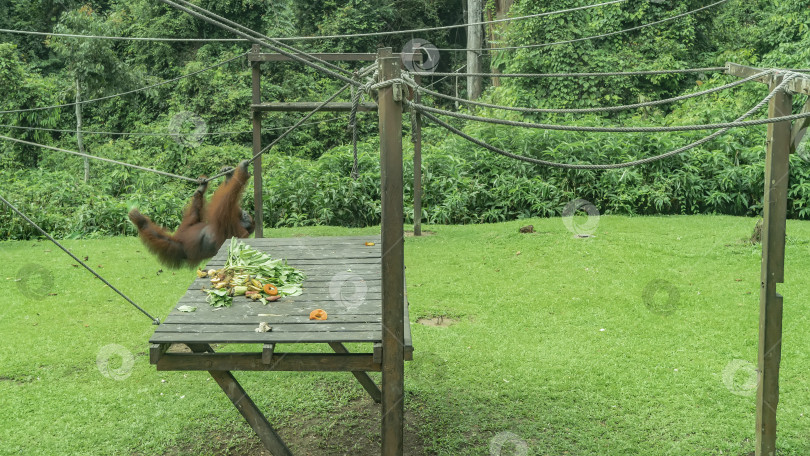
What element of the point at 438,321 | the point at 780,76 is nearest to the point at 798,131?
the point at 780,76

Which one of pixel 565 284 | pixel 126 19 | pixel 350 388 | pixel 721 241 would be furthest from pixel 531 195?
pixel 126 19

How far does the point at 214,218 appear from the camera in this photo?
5711 mm

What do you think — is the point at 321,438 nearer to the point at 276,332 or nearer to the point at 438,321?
the point at 276,332

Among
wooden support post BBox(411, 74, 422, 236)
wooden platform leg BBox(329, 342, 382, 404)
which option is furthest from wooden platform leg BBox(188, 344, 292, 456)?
wooden support post BBox(411, 74, 422, 236)

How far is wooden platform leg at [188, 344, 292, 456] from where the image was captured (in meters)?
3.68

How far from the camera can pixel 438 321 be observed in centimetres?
667

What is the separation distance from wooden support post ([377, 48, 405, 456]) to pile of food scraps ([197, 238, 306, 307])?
1.07 metres

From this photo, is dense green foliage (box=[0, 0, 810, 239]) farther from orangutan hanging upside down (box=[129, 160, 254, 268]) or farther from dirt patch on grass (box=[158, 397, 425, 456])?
dirt patch on grass (box=[158, 397, 425, 456])

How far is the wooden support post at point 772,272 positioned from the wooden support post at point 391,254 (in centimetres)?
206

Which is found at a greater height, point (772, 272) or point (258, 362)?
point (772, 272)

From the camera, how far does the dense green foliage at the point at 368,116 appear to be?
11078mm

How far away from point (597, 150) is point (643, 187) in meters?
1.04

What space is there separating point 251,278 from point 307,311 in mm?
603

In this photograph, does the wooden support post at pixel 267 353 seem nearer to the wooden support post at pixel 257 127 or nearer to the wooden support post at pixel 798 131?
the wooden support post at pixel 798 131
